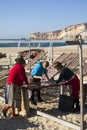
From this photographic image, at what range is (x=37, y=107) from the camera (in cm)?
869

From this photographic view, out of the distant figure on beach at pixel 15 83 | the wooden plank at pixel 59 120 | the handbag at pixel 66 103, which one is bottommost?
the wooden plank at pixel 59 120

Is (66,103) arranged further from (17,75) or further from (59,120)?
(17,75)

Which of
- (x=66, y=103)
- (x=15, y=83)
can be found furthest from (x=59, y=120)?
(x=15, y=83)

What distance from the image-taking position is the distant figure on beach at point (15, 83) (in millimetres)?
7810

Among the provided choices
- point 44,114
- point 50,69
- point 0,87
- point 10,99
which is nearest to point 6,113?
point 10,99

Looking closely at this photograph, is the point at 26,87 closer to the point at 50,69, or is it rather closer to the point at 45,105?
the point at 45,105

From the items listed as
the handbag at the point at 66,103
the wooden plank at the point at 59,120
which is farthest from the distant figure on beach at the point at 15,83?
the handbag at the point at 66,103

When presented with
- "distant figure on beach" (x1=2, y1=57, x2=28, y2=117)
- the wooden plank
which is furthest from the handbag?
"distant figure on beach" (x1=2, y1=57, x2=28, y2=117)

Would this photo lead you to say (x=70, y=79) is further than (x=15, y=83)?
Yes

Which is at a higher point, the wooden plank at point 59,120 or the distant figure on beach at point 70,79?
the distant figure on beach at point 70,79

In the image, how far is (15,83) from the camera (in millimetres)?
7859

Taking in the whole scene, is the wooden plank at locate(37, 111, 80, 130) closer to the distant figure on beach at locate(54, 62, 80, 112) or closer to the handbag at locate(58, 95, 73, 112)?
the handbag at locate(58, 95, 73, 112)

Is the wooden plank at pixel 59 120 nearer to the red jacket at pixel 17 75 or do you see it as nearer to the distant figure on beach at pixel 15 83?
the distant figure on beach at pixel 15 83

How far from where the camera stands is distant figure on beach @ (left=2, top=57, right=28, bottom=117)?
7810 mm
